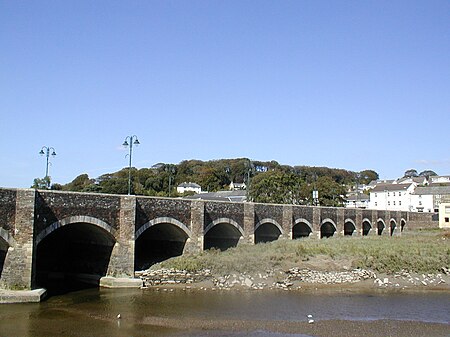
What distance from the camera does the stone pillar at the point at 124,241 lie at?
98.6 ft

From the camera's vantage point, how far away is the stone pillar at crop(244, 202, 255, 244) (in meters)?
39.7

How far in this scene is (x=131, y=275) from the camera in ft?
100

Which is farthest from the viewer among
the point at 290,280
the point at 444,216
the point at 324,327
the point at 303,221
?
the point at 444,216

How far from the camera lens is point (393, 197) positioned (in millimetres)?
105375

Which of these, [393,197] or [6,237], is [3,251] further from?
[393,197]

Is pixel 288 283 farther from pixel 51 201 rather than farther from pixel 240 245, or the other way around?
pixel 51 201

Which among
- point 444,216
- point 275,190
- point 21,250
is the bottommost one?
point 21,250

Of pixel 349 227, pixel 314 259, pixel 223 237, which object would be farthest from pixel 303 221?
pixel 349 227

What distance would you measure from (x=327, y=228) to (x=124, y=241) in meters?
32.9

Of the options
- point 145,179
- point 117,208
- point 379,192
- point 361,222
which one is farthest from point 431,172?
point 117,208

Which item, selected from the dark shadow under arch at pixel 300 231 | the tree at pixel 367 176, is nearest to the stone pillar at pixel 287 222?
the dark shadow under arch at pixel 300 231

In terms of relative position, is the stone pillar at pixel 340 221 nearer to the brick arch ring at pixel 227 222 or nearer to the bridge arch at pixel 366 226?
the bridge arch at pixel 366 226

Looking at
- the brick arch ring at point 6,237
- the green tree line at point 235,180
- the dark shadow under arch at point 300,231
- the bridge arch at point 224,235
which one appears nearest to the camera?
the brick arch ring at point 6,237

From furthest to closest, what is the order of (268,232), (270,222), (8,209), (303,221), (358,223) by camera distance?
(358,223), (303,221), (268,232), (270,222), (8,209)
